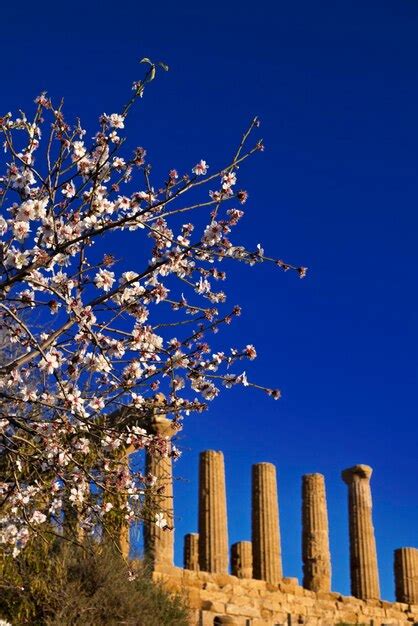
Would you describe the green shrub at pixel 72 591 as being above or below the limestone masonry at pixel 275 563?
below

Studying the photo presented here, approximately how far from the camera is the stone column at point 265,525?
31.8 metres

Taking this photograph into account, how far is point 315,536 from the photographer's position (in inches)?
1324

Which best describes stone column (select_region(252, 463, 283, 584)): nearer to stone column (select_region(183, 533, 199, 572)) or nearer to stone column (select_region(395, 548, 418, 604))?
stone column (select_region(183, 533, 199, 572))

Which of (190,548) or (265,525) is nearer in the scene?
(265,525)

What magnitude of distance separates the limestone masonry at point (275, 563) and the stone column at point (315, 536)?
→ 0.03 metres

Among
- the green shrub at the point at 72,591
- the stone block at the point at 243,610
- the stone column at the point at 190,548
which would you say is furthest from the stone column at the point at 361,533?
the green shrub at the point at 72,591

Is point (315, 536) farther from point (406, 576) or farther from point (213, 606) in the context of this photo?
point (213, 606)

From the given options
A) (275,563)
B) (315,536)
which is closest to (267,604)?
(275,563)

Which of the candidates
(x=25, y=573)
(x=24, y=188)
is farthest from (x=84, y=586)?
(x=24, y=188)

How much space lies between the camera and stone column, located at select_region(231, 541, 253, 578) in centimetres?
3475

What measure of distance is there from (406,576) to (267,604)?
30.8ft

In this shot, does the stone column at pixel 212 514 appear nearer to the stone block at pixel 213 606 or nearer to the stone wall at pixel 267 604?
the stone wall at pixel 267 604

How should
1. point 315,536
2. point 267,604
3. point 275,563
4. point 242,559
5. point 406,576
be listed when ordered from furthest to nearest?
1. point 406,576
2. point 242,559
3. point 315,536
4. point 275,563
5. point 267,604

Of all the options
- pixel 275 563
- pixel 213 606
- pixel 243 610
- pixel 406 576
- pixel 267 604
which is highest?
pixel 406 576
